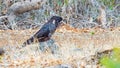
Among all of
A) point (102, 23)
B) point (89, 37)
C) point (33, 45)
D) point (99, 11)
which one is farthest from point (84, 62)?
point (99, 11)

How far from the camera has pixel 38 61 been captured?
18.3 feet

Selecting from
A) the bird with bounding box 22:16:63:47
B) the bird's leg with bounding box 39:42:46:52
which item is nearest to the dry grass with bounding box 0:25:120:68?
the bird's leg with bounding box 39:42:46:52

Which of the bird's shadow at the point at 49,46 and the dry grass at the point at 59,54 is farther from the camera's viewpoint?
the bird's shadow at the point at 49,46

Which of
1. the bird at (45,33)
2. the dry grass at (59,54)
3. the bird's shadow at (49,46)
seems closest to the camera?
the dry grass at (59,54)

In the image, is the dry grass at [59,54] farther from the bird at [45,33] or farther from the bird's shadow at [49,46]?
the bird at [45,33]

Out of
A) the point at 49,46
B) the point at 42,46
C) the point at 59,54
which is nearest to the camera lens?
the point at 59,54

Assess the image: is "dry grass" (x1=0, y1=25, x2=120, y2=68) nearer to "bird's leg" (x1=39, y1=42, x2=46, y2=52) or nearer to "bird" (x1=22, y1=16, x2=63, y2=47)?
"bird's leg" (x1=39, y1=42, x2=46, y2=52)

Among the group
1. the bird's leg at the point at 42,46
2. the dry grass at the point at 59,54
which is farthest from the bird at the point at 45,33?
the dry grass at the point at 59,54

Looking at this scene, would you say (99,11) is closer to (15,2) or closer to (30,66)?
(15,2)

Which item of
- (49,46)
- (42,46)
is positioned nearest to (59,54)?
(42,46)

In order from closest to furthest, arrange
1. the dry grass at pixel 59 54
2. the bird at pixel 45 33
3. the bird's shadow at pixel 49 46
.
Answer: the dry grass at pixel 59 54, the bird's shadow at pixel 49 46, the bird at pixel 45 33

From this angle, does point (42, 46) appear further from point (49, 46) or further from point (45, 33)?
point (45, 33)

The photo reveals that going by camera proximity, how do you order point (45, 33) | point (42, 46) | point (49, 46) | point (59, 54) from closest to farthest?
point (59, 54) → point (42, 46) → point (49, 46) → point (45, 33)

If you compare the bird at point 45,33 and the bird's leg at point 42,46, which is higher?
the bird at point 45,33
